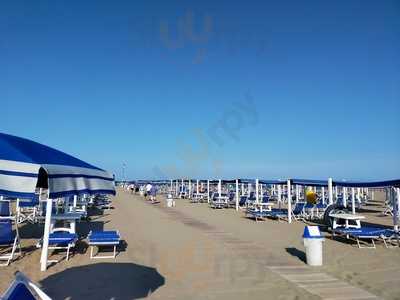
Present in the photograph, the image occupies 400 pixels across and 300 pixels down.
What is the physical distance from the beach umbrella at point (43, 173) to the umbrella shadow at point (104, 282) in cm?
142

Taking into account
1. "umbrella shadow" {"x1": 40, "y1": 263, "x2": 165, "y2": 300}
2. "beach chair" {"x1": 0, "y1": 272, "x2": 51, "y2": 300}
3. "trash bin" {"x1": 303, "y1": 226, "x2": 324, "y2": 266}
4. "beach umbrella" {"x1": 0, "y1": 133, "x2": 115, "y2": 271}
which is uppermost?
"beach umbrella" {"x1": 0, "y1": 133, "x2": 115, "y2": 271}

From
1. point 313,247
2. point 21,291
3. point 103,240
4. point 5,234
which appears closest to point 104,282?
point 103,240

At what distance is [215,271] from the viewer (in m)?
6.74

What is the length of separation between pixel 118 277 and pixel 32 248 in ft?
11.5

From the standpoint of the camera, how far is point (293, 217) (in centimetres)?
1620

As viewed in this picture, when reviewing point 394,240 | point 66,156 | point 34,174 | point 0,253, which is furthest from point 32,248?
point 394,240

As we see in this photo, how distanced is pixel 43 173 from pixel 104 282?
8.72 ft

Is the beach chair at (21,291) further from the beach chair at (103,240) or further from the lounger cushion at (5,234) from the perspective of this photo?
the lounger cushion at (5,234)

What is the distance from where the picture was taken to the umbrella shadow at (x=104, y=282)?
17.4ft

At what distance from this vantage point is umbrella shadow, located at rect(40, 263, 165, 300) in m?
5.30

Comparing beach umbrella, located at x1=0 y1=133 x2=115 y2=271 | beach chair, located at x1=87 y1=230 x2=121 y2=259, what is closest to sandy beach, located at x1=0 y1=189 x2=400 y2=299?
beach chair, located at x1=87 y1=230 x2=121 y2=259

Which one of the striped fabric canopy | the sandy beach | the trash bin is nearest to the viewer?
the striped fabric canopy

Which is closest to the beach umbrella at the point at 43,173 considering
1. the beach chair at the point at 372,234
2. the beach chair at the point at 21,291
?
the beach chair at the point at 21,291

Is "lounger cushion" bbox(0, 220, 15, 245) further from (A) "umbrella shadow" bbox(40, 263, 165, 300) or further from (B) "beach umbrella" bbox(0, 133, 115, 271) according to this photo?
(B) "beach umbrella" bbox(0, 133, 115, 271)
